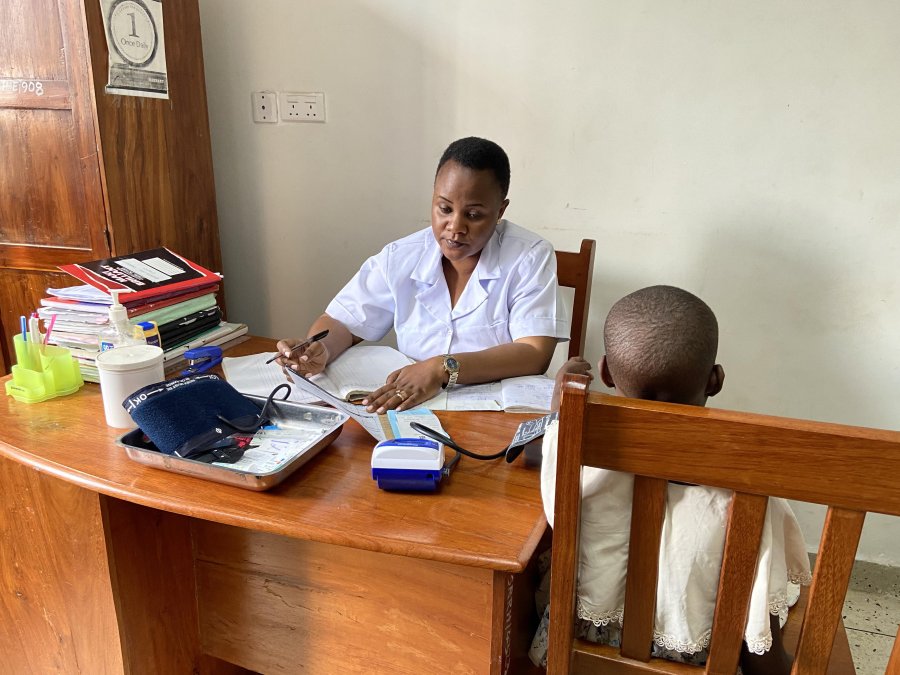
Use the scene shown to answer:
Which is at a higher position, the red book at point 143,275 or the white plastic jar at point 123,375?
the red book at point 143,275

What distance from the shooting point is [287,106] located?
6.67 ft

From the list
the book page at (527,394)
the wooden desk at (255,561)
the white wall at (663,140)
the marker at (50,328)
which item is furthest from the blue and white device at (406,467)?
the white wall at (663,140)

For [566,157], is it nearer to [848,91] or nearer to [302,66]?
[848,91]

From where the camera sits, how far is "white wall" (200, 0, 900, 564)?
158 centimetres

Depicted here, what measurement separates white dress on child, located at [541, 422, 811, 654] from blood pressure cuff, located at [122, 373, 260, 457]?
1.76 feet

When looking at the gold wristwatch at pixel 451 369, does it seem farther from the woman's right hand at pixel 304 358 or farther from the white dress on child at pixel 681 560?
the white dress on child at pixel 681 560

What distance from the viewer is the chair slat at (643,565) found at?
0.63 meters

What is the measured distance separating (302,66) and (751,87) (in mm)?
1320

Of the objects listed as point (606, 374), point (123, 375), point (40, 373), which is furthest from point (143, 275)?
point (606, 374)

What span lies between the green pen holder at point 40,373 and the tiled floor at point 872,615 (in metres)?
1.85

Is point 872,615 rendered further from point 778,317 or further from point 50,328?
point 50,328

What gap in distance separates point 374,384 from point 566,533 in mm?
681

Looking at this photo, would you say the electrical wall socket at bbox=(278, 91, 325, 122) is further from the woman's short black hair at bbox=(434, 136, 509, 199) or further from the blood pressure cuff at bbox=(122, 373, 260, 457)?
the blood pressure cuff at bbox=(122, 373, 260, 457)

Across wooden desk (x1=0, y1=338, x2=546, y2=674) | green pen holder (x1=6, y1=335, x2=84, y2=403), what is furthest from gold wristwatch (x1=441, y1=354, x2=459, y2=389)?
green pen holder (x1=6, y1=335, x2=84, y2=403)
